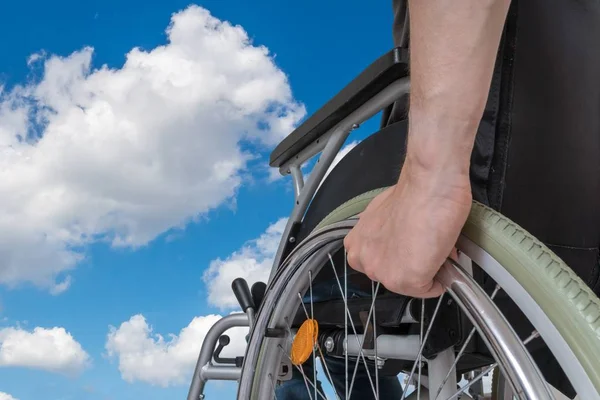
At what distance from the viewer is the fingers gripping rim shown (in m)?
0.50

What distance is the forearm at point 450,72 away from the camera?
0.52m

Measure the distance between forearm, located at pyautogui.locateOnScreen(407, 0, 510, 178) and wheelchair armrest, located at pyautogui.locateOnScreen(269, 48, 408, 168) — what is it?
1.02 feet

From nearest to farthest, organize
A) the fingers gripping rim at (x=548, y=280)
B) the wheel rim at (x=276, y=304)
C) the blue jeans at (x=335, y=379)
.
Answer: the fingers gripping rim at (x=548, y=280)
the wheel rim at (x=276, y=304)
the blue jeans at (x=335, y=379)

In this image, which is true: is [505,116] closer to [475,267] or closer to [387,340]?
[475,267]

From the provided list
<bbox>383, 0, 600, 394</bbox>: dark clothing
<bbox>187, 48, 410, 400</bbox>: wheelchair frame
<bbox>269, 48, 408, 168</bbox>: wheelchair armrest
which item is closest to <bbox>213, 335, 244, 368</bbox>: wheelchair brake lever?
<bbox>187, 48, 410, 400</bbox>: wheelchair frame

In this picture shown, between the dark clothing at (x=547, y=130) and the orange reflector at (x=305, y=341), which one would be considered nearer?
the dark clothing at (x=547, y=130)

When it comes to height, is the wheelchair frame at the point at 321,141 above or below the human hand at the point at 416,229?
above

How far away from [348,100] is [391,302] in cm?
32

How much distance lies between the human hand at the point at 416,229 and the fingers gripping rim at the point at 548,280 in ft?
0.13

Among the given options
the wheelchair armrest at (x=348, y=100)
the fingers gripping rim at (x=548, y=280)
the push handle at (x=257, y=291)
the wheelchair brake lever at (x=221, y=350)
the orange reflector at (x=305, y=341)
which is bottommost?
the fingers gripping rim at (x=548, y=280)

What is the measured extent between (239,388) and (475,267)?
0.50 m

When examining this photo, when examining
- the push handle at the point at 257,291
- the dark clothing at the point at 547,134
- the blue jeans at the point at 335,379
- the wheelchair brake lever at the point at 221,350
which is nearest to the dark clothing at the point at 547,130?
the dark clothing at the point at 547,134

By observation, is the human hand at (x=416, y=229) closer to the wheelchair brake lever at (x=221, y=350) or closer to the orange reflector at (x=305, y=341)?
the orange reflector at (x=305, y=341)

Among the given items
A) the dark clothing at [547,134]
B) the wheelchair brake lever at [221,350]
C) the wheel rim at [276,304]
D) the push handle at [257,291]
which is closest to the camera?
the dark clothing at [547,134]
